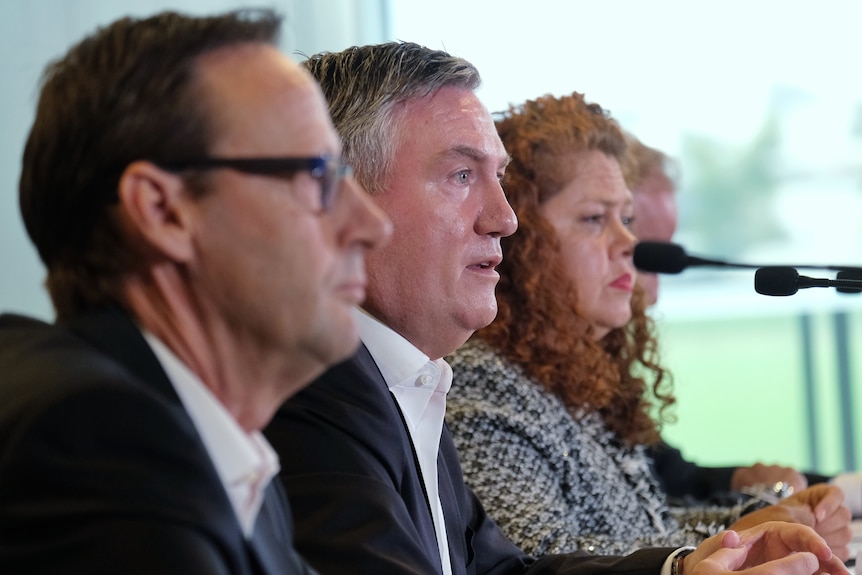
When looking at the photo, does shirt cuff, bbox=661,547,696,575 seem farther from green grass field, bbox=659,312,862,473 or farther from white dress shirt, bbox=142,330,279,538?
green grass field, bbox=659,312,862,473

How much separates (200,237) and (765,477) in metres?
1.94

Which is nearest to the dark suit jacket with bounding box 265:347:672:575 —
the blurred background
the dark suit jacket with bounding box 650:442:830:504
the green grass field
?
the dark suit jacket with bounding box 650:442:830:504

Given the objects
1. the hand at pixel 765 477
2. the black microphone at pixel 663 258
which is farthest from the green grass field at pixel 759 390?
the black microphone at pixel 663 258

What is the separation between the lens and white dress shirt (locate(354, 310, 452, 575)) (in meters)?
1.43

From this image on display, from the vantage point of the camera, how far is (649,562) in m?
1.54

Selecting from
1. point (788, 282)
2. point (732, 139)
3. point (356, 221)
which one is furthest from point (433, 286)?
point (732, 139)

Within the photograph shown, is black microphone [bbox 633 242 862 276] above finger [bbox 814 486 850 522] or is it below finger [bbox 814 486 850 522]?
above

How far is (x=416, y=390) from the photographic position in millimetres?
1448

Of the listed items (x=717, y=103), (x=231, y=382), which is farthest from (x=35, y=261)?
(x=717, y=103)

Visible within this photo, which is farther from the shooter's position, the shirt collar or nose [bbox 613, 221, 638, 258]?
nose [bbox 613, 221, 638, 258]

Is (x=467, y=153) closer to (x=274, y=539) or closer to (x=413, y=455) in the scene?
(x=413, y=455)

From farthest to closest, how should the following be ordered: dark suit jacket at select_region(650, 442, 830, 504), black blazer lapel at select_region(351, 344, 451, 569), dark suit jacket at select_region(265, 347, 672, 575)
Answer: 1. dark suit jacket at select_region(650, 442, 830, 504)
2. black blazer lapel at select_region(351, 344, 451, 569)
3. dark suit jacket at select_region(265, 347, 672, 575)

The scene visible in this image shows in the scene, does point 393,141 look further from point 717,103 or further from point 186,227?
point 717,103

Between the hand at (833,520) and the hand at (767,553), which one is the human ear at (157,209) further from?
the hand at (833,520)
